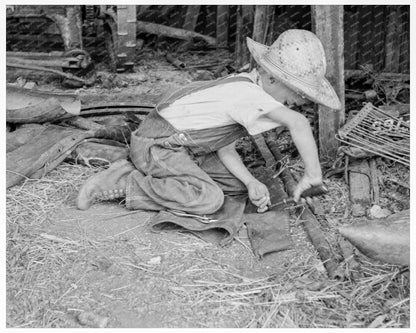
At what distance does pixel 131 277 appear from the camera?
132 inches

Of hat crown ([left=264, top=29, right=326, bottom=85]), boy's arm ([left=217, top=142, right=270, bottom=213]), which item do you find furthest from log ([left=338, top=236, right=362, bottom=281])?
hat crown ([left=264, top=29, right=326, bottom=85])

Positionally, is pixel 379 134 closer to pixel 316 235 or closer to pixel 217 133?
pixel 316 235

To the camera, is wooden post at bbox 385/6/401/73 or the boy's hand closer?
the boy's hand

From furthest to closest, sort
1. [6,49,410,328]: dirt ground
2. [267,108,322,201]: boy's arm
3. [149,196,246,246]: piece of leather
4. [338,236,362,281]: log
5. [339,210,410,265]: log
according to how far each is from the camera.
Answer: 1. [149,196,246,246]: piece of leather
2. [267,108,322,201]: boy's arm
3. [338,236,362,281]: log
4. [339,210,410,265]: log
5. [6,49,410,328]: dirt ground

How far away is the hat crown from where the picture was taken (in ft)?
12.4

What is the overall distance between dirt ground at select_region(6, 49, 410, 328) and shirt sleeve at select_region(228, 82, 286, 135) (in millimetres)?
628

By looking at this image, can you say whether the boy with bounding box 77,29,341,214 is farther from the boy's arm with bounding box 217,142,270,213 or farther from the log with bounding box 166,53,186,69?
the log with bounding box 166,53,186,69

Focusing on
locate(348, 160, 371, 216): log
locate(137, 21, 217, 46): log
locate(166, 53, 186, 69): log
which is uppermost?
locate(137, 21, 217, 46): log

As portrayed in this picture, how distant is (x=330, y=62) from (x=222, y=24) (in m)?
3.56

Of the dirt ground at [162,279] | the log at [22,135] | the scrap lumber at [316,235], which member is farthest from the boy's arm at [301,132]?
the log at [22,135]

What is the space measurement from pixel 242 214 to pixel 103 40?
4.27 m

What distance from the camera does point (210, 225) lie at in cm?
377

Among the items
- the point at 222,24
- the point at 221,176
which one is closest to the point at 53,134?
the point at 221,176

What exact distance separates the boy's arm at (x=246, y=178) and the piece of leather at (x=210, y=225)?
128 millimetres
